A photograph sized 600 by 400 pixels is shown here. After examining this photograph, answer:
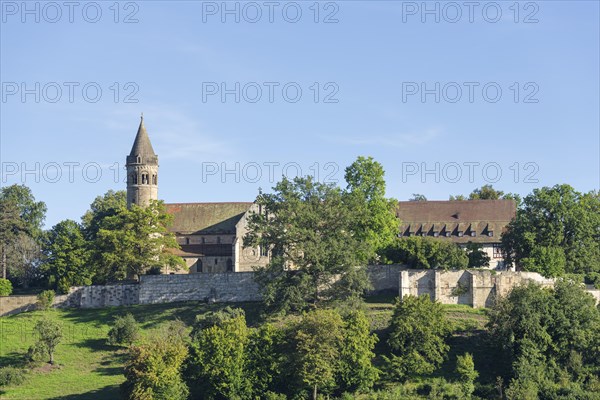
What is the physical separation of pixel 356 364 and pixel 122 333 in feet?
62.0

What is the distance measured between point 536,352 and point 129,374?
85.1 feet

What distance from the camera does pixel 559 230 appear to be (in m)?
88.2

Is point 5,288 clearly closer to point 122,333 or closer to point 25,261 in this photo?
point 25,261

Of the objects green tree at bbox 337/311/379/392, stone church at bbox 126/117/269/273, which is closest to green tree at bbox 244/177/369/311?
green tree at bbox 337/311/379/392

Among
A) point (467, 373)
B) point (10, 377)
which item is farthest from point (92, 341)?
point (467, 373)

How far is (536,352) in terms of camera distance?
72688mm

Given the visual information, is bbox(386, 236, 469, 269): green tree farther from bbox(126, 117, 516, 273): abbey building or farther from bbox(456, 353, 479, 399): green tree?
bbox(126, 117, 516, 273): abbey building

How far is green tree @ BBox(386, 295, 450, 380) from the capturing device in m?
72.9

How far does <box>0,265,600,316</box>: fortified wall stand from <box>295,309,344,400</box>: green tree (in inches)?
466

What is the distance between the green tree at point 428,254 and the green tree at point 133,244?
19.2 metres

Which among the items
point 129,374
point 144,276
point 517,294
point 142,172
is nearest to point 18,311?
point 144,276

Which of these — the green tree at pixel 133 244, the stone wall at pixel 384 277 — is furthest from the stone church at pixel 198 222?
the stone wall at pixel 384 277

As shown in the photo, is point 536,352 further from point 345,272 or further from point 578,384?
point 345,272

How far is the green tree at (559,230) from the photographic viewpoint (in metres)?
88.2
